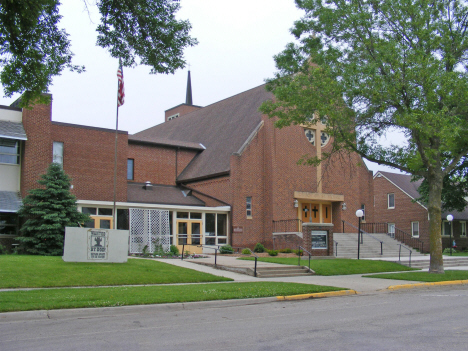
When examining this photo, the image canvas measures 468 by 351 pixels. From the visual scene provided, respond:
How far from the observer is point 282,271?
66.0ft

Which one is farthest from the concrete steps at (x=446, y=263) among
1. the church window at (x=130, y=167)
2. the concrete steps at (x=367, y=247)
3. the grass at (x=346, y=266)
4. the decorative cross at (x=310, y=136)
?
the church window at (x=130, y=167)

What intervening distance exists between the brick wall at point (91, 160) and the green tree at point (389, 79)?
1059 centimetres

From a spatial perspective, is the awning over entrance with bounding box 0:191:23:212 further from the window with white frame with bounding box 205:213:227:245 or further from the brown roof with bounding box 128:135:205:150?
the window with white frame with bounding box 205:213:227:245

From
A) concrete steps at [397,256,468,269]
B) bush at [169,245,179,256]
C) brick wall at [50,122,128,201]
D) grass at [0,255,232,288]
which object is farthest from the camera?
brick wall at [50,122,128,201]

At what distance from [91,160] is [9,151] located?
4277 mm

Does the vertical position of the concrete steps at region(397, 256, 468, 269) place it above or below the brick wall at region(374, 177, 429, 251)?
below

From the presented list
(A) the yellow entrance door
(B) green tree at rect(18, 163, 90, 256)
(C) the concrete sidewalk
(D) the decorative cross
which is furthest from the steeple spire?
(C) the concrete sidewalk

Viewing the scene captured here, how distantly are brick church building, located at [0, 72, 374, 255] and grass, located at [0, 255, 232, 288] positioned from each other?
5.24 m

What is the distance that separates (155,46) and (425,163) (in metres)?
13.0

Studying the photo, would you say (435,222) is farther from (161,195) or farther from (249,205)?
(161,195)

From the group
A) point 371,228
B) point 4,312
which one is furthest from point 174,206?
point 4,312

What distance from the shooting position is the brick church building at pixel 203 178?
Result: 25078 millimetres

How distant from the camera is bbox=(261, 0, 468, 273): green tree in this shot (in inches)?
719

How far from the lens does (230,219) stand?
30.0 metres
